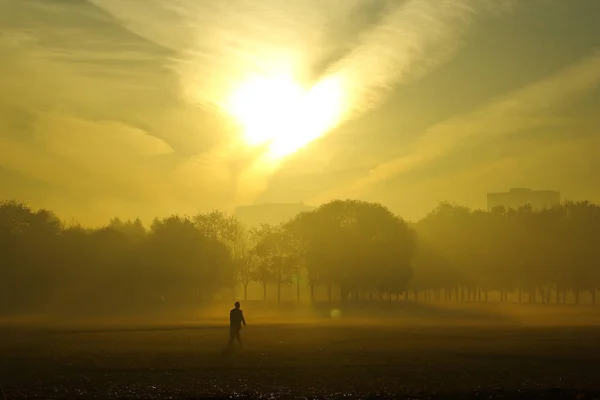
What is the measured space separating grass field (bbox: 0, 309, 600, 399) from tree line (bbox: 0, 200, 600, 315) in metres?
72.3

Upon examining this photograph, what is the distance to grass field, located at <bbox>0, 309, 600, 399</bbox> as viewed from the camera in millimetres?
27625

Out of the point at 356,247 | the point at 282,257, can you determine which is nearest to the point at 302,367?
the point at 356,247

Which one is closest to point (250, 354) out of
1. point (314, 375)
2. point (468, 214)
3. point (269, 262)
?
point (314, 375)

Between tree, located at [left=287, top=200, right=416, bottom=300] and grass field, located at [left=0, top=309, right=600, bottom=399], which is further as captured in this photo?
tree, located at [left=287, top=200, right=416, bottom=300]

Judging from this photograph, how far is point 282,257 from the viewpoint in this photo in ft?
447

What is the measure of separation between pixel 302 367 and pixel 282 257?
10100 cm

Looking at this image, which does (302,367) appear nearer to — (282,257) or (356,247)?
(356,247)

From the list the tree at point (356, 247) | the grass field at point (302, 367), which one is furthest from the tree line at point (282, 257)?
the grass field at point (302, 367)

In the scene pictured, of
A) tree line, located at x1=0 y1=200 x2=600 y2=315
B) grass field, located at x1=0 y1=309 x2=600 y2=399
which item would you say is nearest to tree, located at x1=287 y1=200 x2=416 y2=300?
tree line, located at x1=0 y1=200 x2=600 y2=315

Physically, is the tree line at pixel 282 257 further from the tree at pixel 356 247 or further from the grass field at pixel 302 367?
the grass field at pixel 302 367

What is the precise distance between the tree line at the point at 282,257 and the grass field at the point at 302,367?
72.3 meters

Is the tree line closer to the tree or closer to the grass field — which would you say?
the tree

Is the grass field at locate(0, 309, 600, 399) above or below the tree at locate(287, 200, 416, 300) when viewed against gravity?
below

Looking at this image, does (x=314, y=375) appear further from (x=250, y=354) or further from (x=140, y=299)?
(x=140, y=299)
